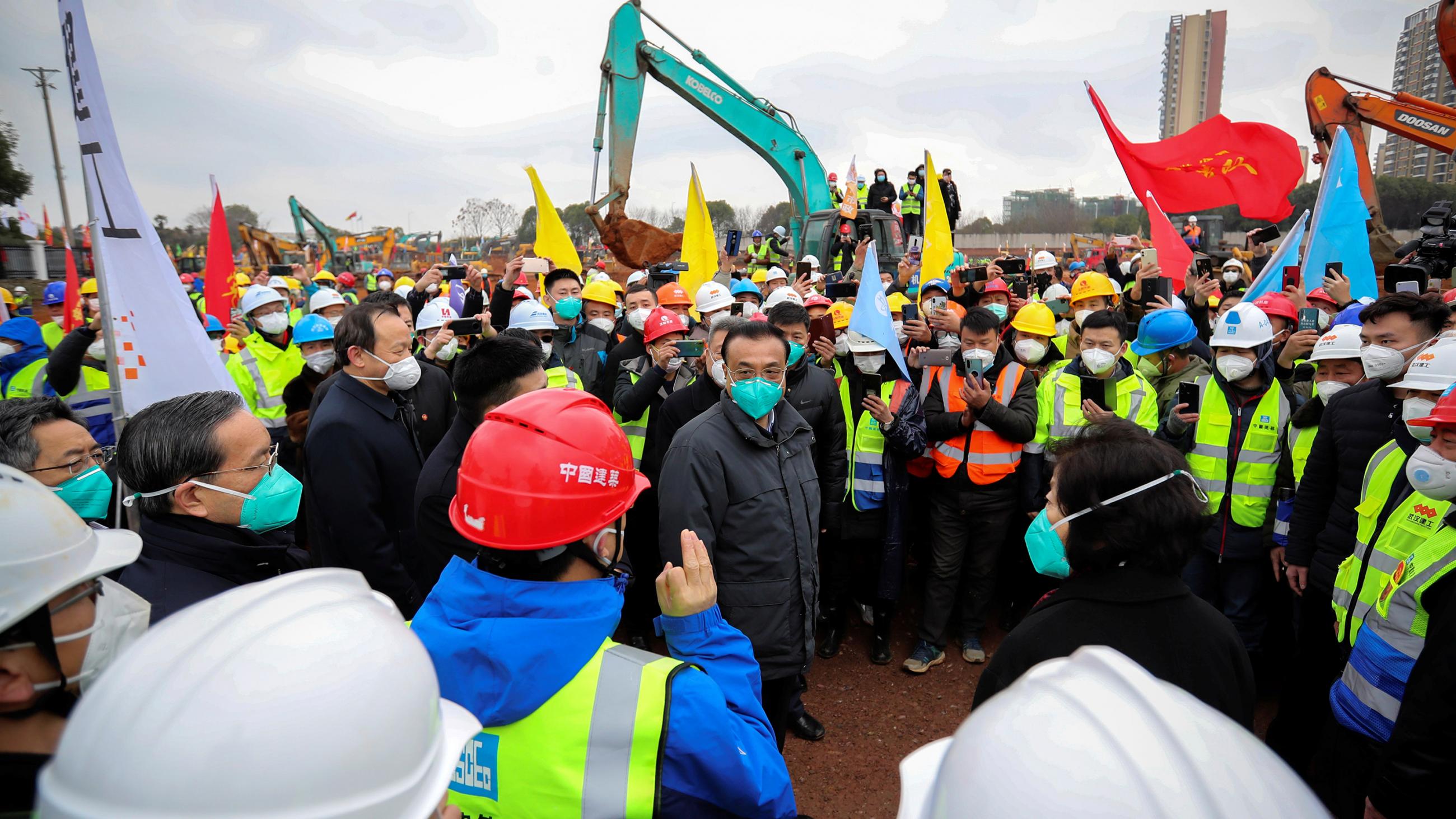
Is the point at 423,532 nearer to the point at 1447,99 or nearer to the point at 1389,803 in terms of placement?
the point at 1389,803

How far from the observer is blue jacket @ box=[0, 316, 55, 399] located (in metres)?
5.80

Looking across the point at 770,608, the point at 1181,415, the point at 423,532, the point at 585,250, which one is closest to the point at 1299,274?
the point at 1181,415

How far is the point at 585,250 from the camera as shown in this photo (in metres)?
37.7

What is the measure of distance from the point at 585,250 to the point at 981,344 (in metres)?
35.0

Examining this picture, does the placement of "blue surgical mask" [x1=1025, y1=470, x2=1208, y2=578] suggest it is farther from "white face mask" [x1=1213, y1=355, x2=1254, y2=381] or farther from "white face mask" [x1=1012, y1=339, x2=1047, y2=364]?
"white face mask" [x1=1012, y1=339, x2=1047, y2=364]

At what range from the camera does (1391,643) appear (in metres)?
2.44

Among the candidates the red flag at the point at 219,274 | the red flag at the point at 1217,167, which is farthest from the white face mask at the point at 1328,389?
the red flag at the point at 219,274

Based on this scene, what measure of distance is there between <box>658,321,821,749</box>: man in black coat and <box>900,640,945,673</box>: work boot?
1724mm

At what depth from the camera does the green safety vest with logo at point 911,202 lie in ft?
50.8

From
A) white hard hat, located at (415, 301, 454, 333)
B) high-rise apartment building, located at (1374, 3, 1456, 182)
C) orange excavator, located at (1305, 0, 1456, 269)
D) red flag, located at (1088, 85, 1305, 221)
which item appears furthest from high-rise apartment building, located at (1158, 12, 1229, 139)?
white hard hat, located at (415, 301, 454, 333)

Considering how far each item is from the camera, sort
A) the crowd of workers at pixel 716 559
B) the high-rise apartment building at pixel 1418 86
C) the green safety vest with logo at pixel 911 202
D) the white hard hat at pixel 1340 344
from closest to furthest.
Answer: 1. the crowd of workers at pixel 716 559
2. the white hard hat at pixel 1340 344
3. the green safety vest with logo at pixel 911 202
4. the high-rise apartment building at pixel 1418 86

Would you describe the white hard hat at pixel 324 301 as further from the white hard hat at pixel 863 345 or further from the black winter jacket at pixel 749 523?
the black winter jacket at pixel 749 523

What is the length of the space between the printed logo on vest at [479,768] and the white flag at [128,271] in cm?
264

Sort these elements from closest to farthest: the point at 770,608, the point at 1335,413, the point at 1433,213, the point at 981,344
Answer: the point at 770,608, the point at 1335,413, the point at 981,344, the point at 1433,213
